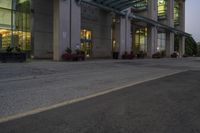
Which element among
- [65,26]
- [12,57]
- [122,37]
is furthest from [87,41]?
[12,57]

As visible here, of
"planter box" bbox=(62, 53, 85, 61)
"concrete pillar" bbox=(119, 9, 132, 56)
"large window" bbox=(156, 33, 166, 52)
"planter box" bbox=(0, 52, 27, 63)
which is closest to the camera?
"planter box" bbox=(0, 52, 27, 63)

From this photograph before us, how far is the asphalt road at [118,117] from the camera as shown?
548 centimetres

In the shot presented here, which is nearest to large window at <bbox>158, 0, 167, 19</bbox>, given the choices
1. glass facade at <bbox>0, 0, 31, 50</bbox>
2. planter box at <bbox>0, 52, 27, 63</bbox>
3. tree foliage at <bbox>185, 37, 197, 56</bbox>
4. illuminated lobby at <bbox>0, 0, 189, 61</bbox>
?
illuminated lobby at <bbox>0, 0, 189, 61</bbox>

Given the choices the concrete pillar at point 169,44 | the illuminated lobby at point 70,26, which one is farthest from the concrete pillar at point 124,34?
the concrete pillar at point 169,44

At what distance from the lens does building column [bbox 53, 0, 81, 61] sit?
29.0 meters

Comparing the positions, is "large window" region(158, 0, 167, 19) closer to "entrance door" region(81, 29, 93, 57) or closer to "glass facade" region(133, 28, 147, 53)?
"glass facade" region(133, 28, 147, 53)

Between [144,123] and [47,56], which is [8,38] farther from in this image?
[144,123]

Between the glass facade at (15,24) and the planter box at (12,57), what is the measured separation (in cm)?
527

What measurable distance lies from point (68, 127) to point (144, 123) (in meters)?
1.44

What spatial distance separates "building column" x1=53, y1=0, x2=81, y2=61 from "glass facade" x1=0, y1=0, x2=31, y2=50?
10.8 feet

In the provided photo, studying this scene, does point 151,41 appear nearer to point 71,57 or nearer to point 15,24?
point 71,57

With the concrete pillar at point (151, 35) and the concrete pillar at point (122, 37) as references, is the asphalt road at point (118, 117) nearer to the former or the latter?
the concrete pillar at point (122, 37)

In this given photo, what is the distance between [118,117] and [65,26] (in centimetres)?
2407

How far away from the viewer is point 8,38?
94.7 ft
